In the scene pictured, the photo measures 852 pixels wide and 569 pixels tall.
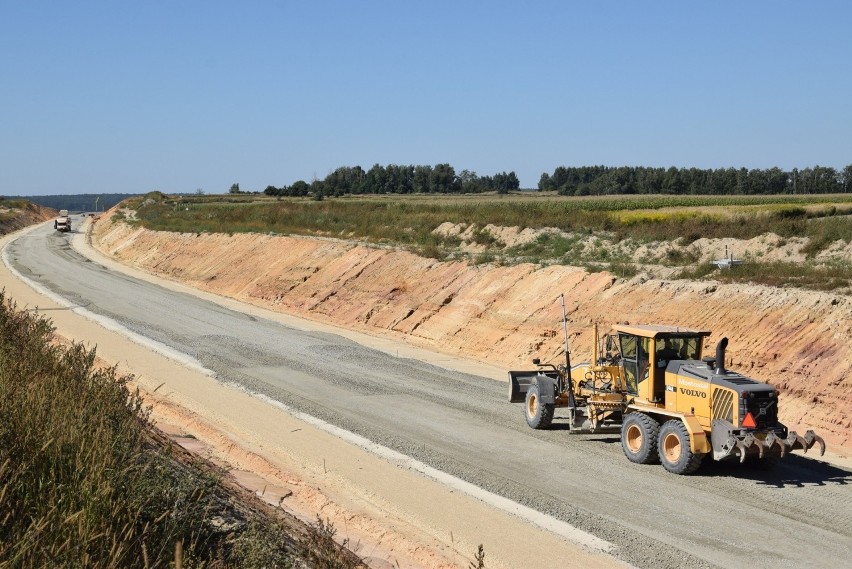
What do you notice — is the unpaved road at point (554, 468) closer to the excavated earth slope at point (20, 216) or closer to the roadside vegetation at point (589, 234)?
the roadside vegetation at point (589, 234)

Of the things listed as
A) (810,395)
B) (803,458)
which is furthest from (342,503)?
(810,395)

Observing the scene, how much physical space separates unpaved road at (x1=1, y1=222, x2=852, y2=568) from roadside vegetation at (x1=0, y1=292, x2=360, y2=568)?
3966 mm

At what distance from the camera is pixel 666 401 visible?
15.0 meters

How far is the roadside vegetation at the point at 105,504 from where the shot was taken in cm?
690

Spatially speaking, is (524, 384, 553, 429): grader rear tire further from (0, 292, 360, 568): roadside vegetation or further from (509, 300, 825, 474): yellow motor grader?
(0, 292, 360, 568): roadside vegetation

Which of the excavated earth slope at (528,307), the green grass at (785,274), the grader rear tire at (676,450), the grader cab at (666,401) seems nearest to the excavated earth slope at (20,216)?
the excavated earth slope at (528,307)

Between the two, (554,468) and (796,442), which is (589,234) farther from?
(796,442)

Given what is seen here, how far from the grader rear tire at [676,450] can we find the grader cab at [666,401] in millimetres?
16

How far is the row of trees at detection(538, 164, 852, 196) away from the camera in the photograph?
111500 mm

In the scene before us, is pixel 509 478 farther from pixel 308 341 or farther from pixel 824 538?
pixel 308 341

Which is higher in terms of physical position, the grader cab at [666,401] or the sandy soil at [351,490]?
the grader cab at [666,401]

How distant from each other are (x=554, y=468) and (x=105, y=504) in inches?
351

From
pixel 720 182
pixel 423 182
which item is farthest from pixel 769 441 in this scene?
pixel 423 182

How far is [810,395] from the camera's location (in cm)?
1877
